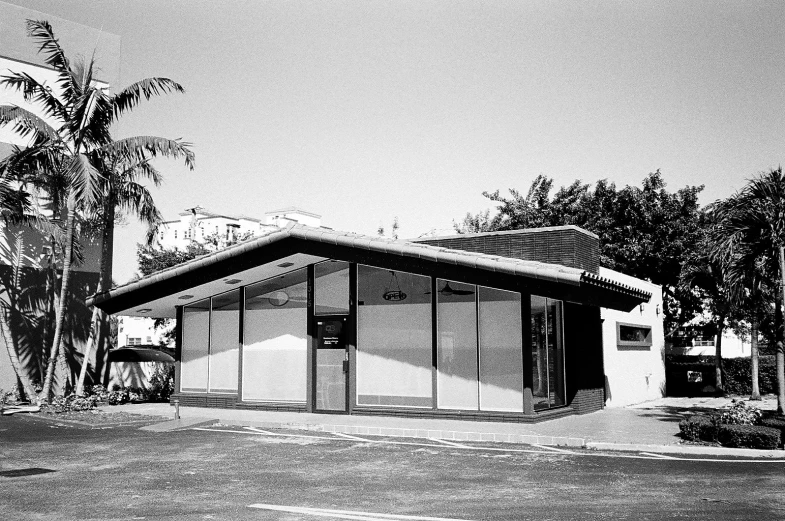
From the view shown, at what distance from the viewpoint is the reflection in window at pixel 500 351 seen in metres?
16.9

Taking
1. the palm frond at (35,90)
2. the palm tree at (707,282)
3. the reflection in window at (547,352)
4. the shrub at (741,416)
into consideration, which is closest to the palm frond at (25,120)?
the palm frond at (35,90)

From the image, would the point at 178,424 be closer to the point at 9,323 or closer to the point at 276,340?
the point at 276,340

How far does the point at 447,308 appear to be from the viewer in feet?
58.4

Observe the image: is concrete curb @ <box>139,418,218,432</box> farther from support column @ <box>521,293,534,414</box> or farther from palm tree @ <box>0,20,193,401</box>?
support column @ <box>521,293,534,414</box>

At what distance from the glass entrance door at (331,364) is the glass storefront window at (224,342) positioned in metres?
2.60

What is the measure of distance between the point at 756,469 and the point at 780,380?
561 cm

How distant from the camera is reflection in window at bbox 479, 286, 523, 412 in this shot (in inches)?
664

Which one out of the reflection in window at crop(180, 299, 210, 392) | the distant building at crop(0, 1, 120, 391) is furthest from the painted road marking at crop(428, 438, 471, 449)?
the distant building at crop(0, 1, 120, 391)

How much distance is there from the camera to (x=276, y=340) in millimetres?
20109

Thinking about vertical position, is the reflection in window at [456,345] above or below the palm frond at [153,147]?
below

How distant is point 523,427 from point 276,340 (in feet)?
24.2

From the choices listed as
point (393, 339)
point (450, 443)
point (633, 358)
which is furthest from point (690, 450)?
point (633, 358)

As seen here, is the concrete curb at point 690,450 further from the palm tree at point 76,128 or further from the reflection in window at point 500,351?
the palm tree at point 76,128

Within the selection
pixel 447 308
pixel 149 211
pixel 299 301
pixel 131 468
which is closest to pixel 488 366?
pixel 447 308
